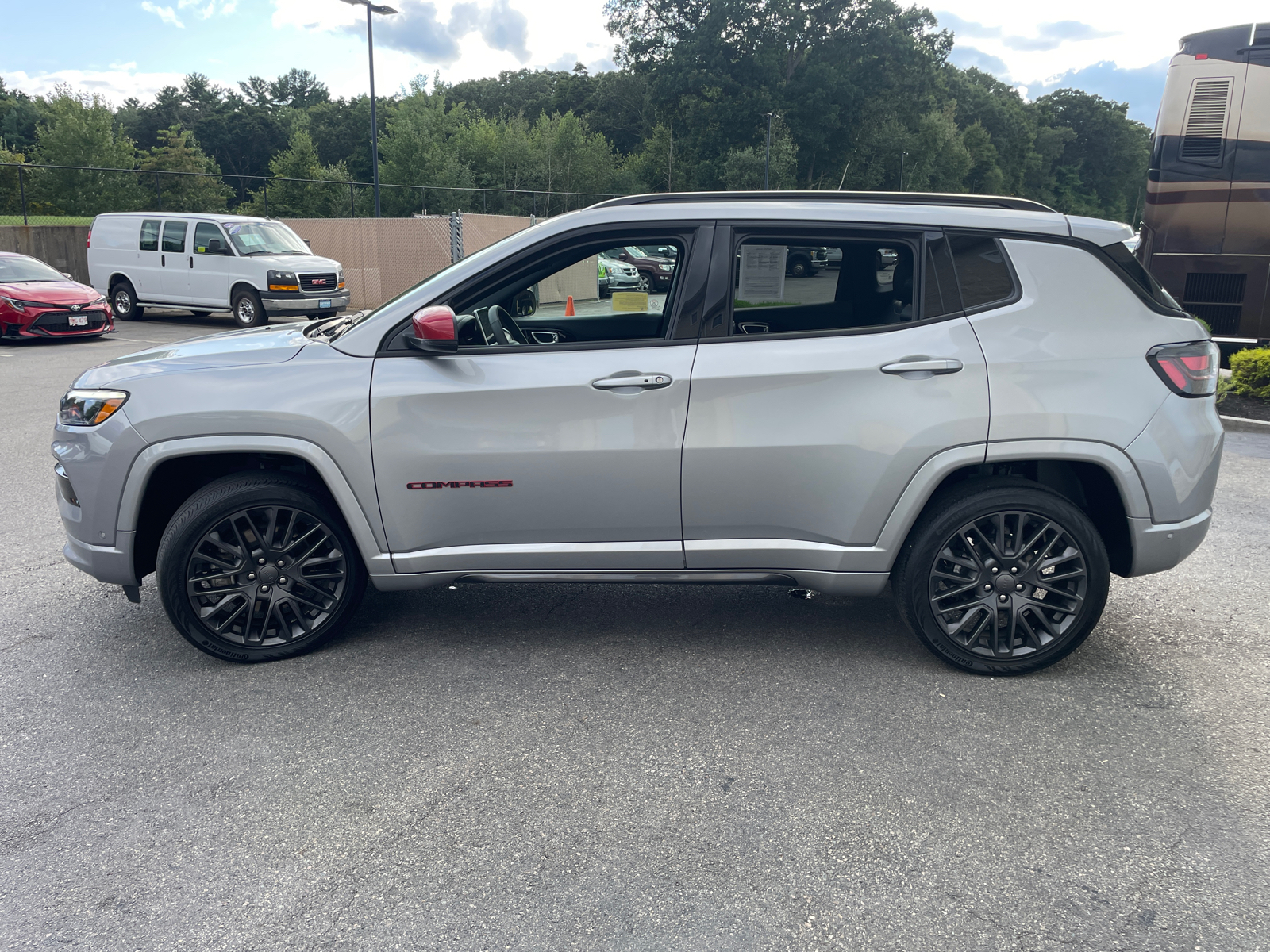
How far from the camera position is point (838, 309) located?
151 inches

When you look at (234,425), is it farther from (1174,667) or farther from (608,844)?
(1174,667)

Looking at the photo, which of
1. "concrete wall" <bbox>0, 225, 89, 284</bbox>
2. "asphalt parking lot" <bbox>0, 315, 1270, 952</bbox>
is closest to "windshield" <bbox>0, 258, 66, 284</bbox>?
"concrete wall" <bbox>0, 225, 89, 284</bbox>

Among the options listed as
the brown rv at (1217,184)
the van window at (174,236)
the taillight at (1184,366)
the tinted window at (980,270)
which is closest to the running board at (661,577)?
the tinted window at (980,270)

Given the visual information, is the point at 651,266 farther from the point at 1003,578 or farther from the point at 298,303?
the point at 298,303

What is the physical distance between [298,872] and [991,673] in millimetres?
2677

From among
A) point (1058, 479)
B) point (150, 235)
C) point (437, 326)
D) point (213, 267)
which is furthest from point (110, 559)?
point (150, 235)

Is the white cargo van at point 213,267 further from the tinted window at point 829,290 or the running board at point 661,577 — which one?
the tinted window at point 829,290

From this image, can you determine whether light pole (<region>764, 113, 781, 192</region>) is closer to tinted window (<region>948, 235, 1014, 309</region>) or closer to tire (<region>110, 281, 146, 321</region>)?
tire (<region>110, 281, 146, 321</region>)

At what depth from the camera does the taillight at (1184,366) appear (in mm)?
3660

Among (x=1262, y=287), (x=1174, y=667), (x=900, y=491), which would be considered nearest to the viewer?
(x=900, y=491)

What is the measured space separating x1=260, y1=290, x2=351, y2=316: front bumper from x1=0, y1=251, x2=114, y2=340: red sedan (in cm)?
266

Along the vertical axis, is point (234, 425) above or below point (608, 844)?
above

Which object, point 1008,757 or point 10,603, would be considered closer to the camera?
point 1008,757

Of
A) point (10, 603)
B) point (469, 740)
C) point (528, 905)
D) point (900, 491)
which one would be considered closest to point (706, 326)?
point (900, 491)
